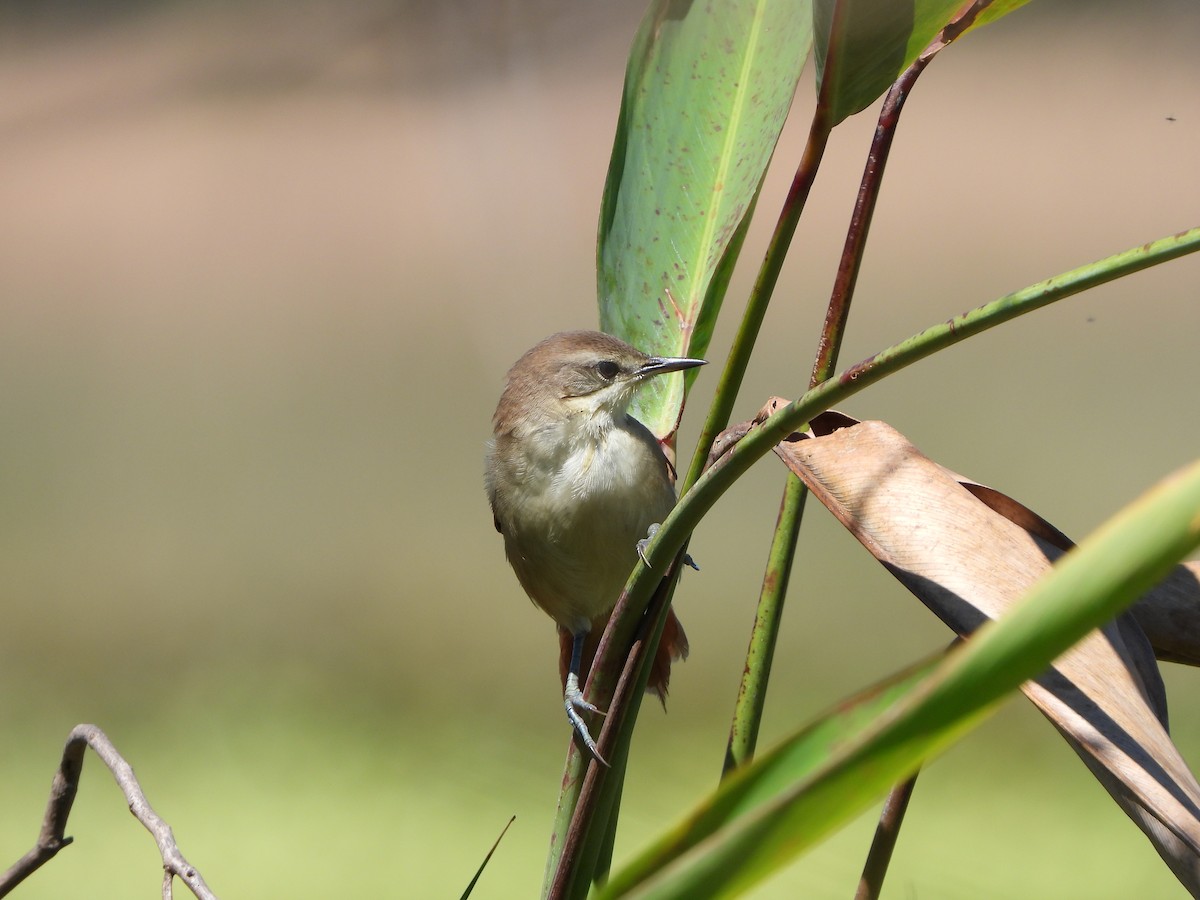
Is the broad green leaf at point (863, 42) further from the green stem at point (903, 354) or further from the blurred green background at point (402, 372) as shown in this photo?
the blurred green background at point (402, 372)

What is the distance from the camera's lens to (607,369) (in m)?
1.18

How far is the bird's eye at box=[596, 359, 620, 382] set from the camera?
46.1 inches

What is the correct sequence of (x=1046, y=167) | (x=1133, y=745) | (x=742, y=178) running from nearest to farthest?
(x=1133, y=745), (x=742, y=178), (x=1046, y=167)

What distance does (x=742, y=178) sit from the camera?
0.77 meters

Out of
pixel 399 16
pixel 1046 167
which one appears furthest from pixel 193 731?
pixel 1046 167

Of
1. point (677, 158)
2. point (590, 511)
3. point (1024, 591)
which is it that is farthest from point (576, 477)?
point (1024, 591)

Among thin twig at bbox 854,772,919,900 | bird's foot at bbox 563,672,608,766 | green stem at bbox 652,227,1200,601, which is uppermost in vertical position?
green stem at bbox 652,227,1200,601

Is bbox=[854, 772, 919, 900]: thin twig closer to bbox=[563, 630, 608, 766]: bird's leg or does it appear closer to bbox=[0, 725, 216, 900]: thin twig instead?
bbox=[563, 630, 608, 766]: bird's leg

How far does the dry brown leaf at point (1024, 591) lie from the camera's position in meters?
0.36

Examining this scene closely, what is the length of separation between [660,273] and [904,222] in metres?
2.25

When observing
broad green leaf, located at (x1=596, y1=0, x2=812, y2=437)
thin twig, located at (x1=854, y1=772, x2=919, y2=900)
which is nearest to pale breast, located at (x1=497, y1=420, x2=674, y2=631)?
broad green leaf, located at (x1=596, y1=0, x2=812, y2=437)

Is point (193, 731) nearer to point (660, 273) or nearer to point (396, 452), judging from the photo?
point (396, 452)

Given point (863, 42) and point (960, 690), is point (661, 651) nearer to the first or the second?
point (863, 42)

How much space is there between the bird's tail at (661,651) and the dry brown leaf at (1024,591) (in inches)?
26.6
